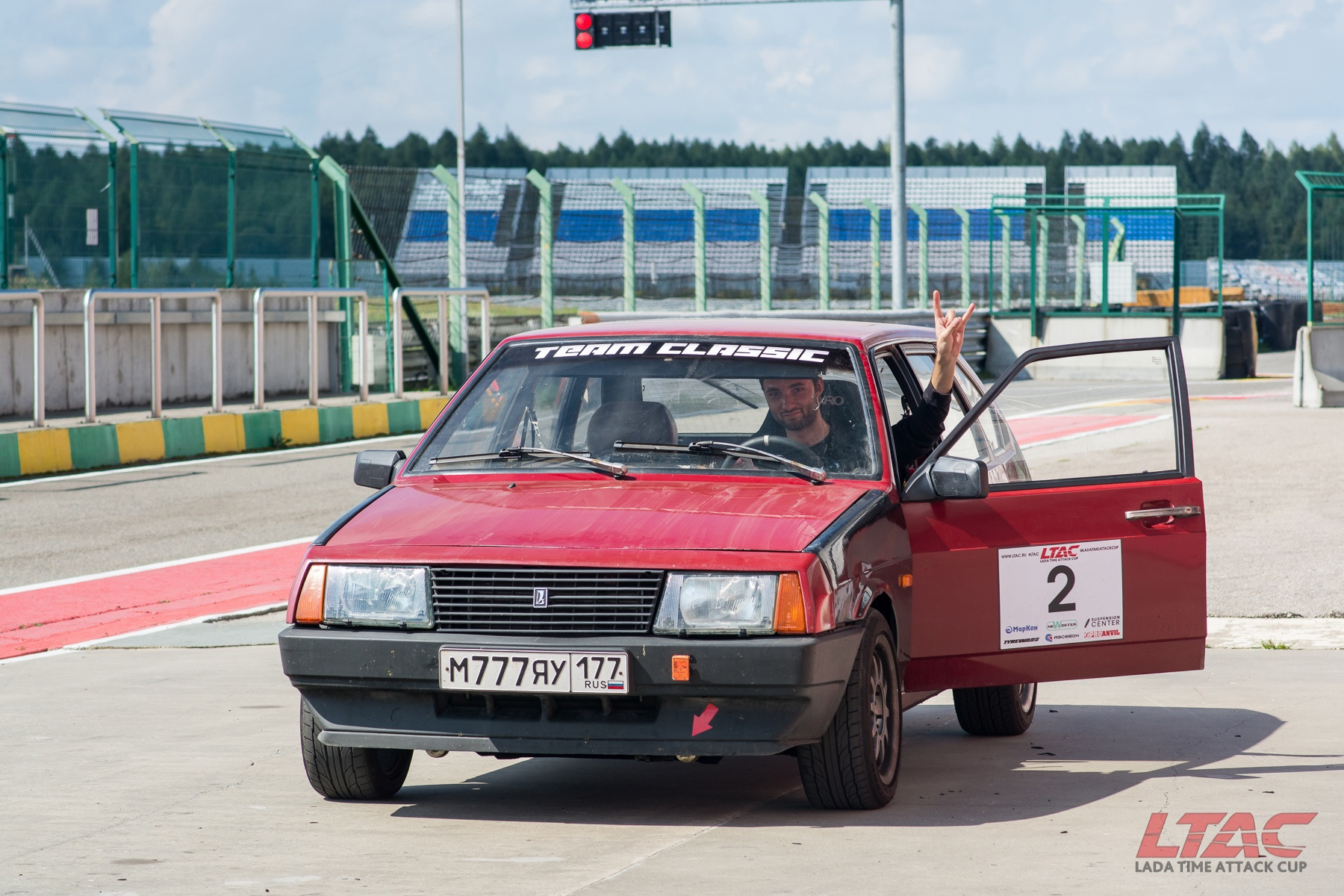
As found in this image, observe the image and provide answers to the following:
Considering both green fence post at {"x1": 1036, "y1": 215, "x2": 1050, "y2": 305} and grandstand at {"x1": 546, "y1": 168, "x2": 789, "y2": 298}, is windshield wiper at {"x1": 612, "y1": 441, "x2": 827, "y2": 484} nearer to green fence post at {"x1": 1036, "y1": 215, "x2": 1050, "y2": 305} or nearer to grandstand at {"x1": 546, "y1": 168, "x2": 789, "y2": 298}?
grandstand at {"x1": 546, "y1": 168, "x2": 789, "y2": 298}

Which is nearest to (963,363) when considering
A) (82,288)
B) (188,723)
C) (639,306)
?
(188,723)

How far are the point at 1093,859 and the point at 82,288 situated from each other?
56.2 ft

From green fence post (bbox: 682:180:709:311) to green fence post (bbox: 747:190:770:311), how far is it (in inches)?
42.3

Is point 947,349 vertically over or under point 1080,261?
under

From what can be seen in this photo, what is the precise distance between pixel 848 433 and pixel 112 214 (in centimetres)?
1615

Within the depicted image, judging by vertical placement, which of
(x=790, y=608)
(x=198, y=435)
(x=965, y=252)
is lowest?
(x=198, y=435)

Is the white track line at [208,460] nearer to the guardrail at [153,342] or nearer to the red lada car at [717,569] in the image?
the guardrail at [153,342]

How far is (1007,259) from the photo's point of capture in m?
35.9

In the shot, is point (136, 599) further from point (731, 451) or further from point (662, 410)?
point (731, 451)

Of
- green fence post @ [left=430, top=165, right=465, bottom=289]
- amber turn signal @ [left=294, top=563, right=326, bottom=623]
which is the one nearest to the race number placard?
amber turn signal @ [left=294, top=563, right=326, bottom=623]

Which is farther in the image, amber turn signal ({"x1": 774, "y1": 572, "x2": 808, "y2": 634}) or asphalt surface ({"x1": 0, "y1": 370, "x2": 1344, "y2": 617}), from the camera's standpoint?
asphalt surface ({"x1": 0, "y1": 370, "x2": 1344, "y2": 617})

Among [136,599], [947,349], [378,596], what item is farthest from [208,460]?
[378,596]

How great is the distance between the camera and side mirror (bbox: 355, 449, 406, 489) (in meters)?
5.79

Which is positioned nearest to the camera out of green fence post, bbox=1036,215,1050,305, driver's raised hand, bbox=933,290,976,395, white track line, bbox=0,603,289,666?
driver's raised hand, bbox=933,290,976,395
